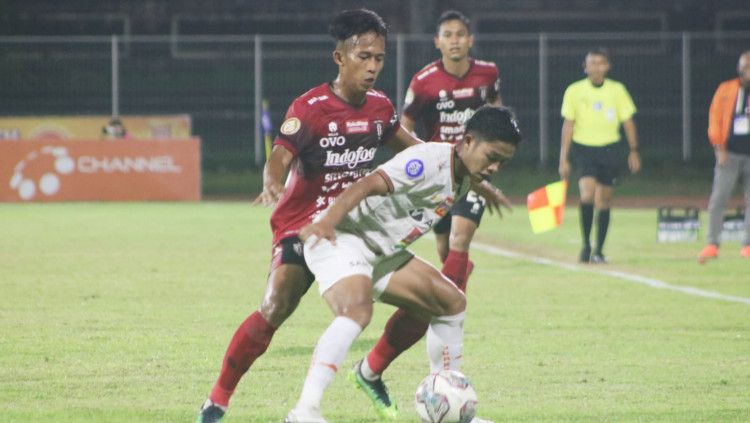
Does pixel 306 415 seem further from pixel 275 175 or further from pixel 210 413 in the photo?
pixel 275 175

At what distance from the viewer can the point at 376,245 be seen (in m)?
6.73

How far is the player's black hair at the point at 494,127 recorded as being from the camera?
6.57m

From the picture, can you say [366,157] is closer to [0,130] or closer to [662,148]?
[0,130]

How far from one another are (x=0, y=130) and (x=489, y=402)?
2308 cm

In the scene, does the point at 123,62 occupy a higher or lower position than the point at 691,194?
higher

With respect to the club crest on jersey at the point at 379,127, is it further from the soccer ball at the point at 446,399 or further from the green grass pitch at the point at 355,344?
the green grass pitch at the point at 355,344

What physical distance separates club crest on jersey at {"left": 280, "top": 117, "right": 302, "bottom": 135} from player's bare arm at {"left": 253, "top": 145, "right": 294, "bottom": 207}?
81 mm

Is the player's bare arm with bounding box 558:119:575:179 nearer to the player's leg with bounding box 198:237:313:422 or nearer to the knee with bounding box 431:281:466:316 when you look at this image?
the knee with bounding box 431:281:466:316

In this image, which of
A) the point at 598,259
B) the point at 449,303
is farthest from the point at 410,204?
the point at 598,259

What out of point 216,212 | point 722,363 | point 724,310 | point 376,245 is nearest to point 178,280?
point 724,310

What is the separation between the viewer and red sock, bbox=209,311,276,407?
6746mm

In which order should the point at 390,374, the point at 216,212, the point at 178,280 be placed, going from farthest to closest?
the point at 216,212
the point at 178,280
the point at 390,374

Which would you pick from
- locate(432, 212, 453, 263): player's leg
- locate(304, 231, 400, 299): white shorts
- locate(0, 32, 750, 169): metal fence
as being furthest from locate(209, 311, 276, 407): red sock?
locate(0, 32, 750, 169): metal fence

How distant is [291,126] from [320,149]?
18 cm
